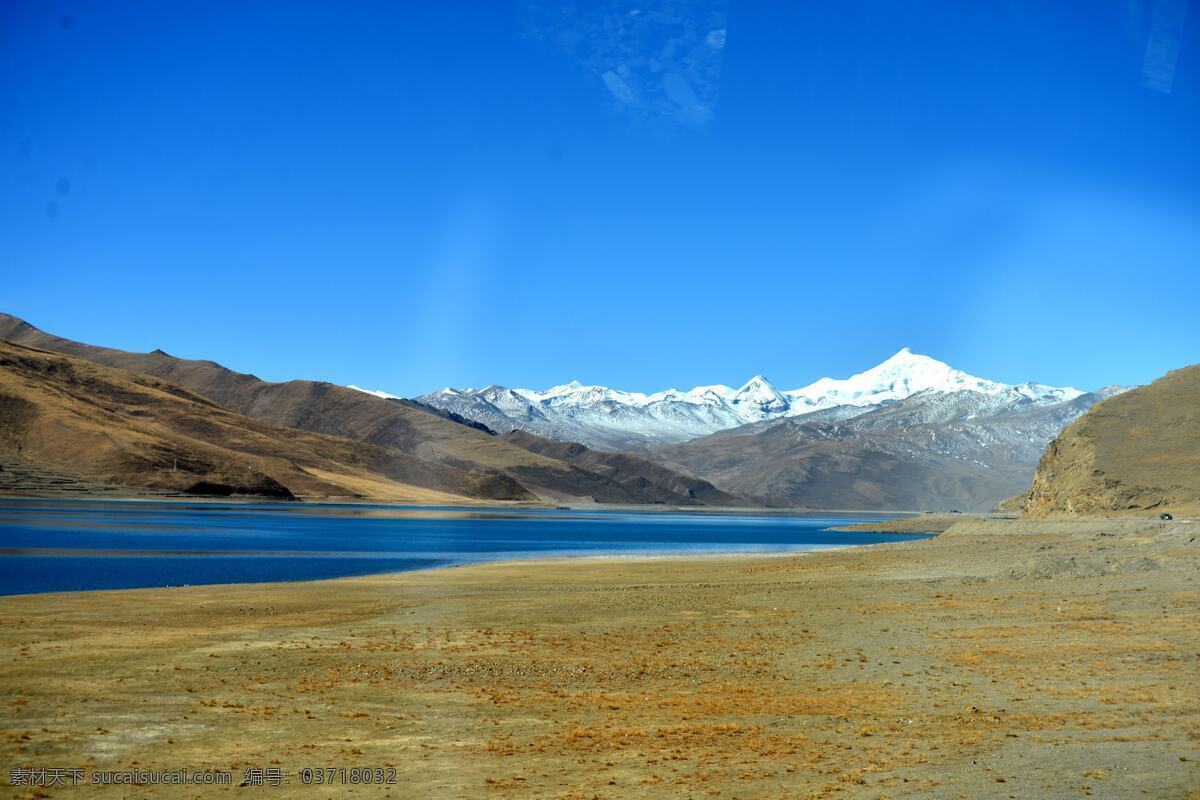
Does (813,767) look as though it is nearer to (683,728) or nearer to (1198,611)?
(683,728)

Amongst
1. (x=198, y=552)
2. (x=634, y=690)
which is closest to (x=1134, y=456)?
(x=198, y=552)

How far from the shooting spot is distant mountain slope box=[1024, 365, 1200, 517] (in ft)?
339

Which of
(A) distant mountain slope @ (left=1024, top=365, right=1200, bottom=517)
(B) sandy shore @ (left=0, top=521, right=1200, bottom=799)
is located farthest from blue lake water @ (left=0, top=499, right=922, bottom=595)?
(A) distant mountain slope @ (left=1024, top=365, right=1200, bottom=517)

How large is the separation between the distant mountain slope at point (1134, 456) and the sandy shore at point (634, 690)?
69.7m

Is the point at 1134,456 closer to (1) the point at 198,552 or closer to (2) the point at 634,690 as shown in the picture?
(1) the point at 198,552

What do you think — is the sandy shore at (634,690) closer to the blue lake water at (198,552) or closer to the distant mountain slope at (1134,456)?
the blue lake water at (198,552)

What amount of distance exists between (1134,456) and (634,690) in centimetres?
10734

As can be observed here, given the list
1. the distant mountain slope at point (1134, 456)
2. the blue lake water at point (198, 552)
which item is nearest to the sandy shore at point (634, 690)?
the blue lake water at point (198, 552)

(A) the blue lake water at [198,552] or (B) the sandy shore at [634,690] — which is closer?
(B) the sandy shore at [634,690]

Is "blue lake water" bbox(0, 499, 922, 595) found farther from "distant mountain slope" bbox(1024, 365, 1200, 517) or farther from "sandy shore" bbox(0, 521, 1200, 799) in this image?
"distant mountain slope" bbox(1024, 365, 1200, 517)

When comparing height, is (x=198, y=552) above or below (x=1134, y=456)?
below

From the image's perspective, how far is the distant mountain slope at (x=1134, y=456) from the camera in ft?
339

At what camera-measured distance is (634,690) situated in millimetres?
22875

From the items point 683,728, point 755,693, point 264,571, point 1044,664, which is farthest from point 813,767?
point 264,571
